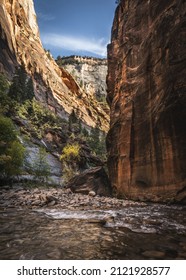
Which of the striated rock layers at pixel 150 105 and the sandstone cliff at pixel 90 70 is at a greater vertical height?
the sandstone cliff at pixel 90 70

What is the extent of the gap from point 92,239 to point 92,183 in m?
19.6

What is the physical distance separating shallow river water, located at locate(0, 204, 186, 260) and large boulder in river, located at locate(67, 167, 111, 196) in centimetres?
1545

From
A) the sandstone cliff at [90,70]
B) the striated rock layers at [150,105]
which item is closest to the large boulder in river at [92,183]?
the striated rock layers at [150,105]

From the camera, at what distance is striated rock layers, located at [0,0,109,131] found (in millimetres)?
64950

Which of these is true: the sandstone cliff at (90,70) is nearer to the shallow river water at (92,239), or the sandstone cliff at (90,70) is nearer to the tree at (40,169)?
the tree at (40,169)

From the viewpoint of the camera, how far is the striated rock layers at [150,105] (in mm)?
17781

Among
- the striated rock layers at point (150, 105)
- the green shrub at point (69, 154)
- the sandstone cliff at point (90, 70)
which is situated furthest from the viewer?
the sandstone cliff at point (90, 70)

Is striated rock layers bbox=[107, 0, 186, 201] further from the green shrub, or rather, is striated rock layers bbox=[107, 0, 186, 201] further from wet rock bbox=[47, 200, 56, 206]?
the green shrub

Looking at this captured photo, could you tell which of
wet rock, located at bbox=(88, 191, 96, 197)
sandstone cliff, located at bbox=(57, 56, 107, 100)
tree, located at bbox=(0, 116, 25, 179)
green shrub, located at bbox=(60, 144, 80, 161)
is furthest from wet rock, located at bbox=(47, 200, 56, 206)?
sandstone cliff, located at bbox=(57, 56, 107, 100)

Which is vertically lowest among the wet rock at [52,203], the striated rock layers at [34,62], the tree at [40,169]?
the wet rock at [52,203]

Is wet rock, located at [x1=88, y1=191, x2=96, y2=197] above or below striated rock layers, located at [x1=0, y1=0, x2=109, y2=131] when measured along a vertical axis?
below

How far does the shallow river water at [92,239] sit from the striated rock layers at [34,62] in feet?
185

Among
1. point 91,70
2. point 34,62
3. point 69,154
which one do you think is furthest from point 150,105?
point 91,70
